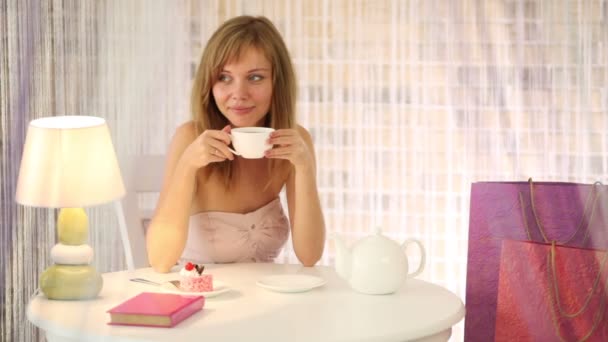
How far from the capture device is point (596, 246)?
1441 mm

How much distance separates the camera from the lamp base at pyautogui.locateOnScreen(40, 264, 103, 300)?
4.47 ft

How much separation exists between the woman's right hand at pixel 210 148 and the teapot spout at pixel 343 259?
27cm

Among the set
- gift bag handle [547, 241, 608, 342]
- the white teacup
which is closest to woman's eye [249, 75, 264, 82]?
the white teacup

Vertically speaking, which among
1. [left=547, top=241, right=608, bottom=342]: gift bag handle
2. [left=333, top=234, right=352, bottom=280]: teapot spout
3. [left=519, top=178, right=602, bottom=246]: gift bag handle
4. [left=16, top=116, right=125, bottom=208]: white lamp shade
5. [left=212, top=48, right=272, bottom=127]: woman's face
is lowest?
[left=547, top=241, right=608, bottom=342]: gift bag handle

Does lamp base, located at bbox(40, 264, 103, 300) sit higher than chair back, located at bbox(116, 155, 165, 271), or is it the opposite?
chair back, located at bbox(116, 155, 165, 271)

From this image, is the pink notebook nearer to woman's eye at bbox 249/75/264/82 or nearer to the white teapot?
the white teapot

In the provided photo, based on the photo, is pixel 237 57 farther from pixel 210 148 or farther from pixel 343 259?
pixel 343 259

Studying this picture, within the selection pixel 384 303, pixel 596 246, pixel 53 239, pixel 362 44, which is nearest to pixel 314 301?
pixel 384 303

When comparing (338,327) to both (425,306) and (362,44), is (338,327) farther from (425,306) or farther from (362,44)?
(362,44)

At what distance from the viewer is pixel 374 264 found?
55.4 inches

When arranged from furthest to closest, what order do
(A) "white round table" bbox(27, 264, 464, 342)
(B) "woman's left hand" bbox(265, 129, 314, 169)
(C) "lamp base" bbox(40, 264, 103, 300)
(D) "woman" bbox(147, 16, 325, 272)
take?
(D) "woman" bbox(147, 16, 325, 272)
(B) "woman's left hand" bbox(265, 129, 314, 169)
(C) "lamp base" bbox(40, 264, 103, 300)
(A) "white round table" bbox(27, 264, 464, 342)

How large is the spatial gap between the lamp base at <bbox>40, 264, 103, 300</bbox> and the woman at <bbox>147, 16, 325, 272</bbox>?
0.30m

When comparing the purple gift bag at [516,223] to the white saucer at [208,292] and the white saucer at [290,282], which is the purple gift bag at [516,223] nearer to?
the white saucer at [290,282]

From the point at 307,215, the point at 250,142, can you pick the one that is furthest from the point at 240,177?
the point at 250,142
